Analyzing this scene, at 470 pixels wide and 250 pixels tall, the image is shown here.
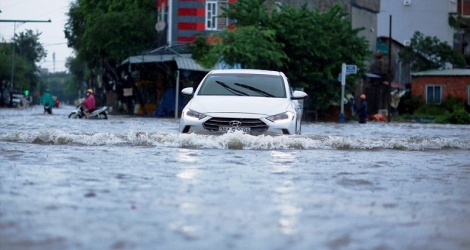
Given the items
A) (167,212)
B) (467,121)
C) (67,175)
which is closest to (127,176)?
(67,175)

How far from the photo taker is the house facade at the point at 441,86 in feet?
203

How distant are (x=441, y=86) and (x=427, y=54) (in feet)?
20.1

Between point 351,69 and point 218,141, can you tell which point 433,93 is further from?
point 218,141

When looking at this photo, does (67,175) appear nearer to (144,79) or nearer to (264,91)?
(264,91)

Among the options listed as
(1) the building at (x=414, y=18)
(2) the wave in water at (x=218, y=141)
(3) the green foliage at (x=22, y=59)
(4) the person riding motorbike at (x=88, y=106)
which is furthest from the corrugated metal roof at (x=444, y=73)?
(3) the green foliage at (x=22, y=59)

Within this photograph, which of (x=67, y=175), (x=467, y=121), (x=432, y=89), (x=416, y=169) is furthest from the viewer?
(x=432, y=89)

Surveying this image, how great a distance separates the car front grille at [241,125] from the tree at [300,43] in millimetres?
25310

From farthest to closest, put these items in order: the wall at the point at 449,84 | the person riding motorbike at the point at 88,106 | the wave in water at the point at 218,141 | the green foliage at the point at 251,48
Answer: the wall at the point at 449,84 → the person riding motorbike at the point at 88,106 → the green foliage at the point at 251,48 → the wave in water at the point at 218,141

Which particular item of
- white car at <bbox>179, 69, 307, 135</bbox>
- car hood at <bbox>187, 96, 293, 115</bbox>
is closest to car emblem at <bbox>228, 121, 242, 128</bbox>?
white car at <bbox>179, 69, 307, 135</bbox>

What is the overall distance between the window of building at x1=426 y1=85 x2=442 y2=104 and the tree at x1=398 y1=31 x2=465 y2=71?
5.00 meters

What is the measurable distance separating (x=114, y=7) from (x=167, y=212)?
50356mm

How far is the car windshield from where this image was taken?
16.7 meters

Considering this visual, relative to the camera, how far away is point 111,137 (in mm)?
15312

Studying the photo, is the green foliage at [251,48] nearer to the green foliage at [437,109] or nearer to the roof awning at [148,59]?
the roof awning at [148,59]
